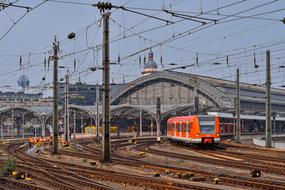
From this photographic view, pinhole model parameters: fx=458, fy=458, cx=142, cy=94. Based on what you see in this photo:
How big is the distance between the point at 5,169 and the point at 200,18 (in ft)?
40.1

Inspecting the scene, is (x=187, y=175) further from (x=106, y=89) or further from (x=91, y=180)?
(x=106, y=89)

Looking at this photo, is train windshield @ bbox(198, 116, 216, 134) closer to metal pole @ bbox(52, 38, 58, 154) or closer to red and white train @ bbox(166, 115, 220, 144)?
red and white train @ bbox(166, 115, 220, 144)

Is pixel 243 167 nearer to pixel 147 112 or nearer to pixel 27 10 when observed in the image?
pixel 27 10

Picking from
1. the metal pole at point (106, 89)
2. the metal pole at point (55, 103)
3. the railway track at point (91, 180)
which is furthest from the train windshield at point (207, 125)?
the railway track at point (91, 180)

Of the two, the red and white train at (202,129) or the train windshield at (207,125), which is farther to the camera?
the train windshield at (207,125)

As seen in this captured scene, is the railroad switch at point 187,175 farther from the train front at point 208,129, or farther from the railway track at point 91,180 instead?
the train front at point 208,129

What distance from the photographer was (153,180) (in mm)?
18438

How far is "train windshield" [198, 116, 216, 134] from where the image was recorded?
3834 cm

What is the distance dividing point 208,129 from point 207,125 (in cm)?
36

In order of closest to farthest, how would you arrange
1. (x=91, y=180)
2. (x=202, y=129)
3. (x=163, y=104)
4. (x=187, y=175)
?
(x=91, y=180)
(x=187, y=175)
(x=202, y=129)
(x=163, y=104)

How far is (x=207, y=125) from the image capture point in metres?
38.7

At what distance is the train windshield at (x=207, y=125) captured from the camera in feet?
126

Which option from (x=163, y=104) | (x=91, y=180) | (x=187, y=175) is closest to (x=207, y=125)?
(x=187, y=175)

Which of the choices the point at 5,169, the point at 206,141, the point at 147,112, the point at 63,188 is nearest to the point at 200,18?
the point at 63,188
